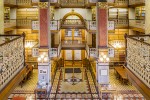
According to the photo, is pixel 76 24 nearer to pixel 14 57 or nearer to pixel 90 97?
pixel 90 97

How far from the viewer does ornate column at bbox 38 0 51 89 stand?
18.7 metres

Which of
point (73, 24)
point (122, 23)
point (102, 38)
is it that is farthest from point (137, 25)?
point (73, 24)

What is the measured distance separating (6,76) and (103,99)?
971 cm

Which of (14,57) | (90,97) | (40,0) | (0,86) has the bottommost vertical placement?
(90,97)

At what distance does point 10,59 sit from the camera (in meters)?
8.88

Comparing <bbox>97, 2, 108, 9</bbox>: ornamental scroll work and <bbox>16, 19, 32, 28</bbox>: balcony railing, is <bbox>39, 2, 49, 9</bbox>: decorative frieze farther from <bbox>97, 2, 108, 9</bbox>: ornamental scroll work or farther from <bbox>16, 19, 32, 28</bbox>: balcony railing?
<bbox>16, 19, 32, 28</bbox>: balcony railing

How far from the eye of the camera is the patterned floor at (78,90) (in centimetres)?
1722

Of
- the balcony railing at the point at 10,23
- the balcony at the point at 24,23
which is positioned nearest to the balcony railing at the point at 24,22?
the balcony at the point at 24,23

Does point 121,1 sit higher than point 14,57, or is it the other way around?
point 121,1

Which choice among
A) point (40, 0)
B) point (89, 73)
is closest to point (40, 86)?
point (40, 0)

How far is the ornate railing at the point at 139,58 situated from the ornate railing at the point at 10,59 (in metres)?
4.17

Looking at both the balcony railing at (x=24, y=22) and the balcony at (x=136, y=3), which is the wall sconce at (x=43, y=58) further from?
the balcony at (x=136, y=3)

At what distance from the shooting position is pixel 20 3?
24.7 m

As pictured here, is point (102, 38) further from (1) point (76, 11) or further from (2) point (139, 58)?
(2) point (139, 58)
